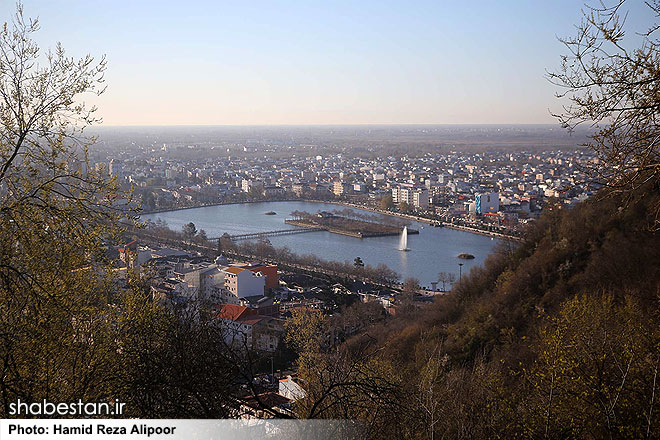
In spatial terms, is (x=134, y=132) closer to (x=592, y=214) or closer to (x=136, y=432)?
(x=592, y=214)

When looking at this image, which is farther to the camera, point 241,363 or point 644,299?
point 644,299

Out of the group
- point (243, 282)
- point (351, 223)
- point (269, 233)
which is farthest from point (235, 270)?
point (351, 223)

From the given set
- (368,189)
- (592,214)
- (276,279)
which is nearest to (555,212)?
(592,214)

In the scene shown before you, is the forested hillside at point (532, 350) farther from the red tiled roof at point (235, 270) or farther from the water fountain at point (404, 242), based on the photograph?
the water fountain at point (404, 242)

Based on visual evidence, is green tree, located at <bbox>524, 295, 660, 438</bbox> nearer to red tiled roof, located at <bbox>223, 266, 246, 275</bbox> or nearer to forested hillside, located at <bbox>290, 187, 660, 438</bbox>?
forested hillside, located at <bbox>290, 187, 660, 438</bbox>

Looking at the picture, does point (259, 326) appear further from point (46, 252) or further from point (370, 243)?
point (370, 243)

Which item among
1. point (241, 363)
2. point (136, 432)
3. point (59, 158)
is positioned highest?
point (59, 158)

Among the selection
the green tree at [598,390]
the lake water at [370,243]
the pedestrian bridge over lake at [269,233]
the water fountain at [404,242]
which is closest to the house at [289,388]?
the green tree at [598,390]

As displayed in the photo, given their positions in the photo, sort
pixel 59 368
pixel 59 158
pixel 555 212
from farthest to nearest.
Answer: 1. pixel 555 212
2. pixel 59 158
3. pixel 59 368

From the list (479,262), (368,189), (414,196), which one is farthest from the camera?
(368,189)
